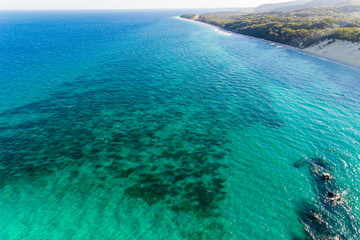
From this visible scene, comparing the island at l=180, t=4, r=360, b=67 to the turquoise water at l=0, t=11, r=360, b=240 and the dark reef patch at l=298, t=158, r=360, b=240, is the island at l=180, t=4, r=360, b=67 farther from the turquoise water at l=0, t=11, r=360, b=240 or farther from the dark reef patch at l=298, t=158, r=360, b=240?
the dark reef patch at l=298, t=158, r=360, b=240

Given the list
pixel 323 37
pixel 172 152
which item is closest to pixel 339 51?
pixel 323 37

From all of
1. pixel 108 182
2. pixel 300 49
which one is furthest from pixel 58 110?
pixel 300 49

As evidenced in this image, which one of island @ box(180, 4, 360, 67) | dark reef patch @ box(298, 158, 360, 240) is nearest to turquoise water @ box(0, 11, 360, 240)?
dark reef patch @ box(298, 158, 360, 240)

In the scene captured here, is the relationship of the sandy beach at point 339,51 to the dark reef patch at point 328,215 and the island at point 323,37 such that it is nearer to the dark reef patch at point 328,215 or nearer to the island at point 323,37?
the island at point 323,37

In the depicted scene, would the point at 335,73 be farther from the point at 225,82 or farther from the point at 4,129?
the point at 4,129

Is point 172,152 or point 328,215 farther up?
point 172,152

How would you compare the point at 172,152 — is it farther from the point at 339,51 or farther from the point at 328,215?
the point at 339,51

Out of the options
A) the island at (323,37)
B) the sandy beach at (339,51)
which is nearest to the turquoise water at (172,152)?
the sandy beach at (339,51)

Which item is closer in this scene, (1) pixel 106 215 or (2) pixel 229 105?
(1) pixel 106 215
